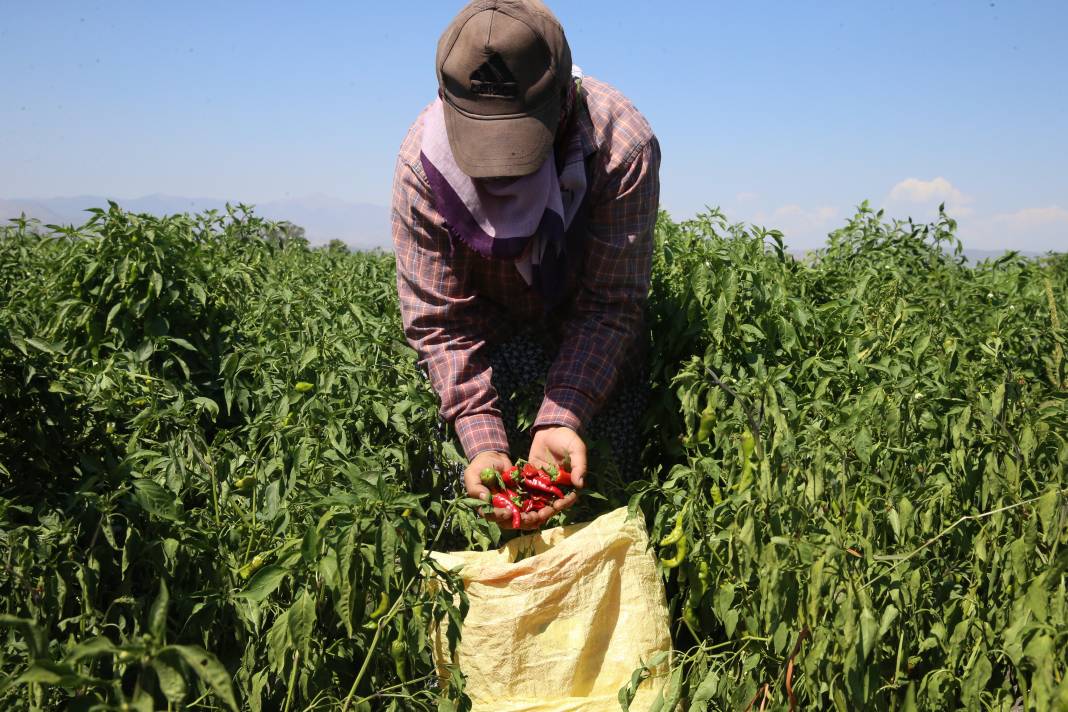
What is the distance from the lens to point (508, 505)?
213 cm

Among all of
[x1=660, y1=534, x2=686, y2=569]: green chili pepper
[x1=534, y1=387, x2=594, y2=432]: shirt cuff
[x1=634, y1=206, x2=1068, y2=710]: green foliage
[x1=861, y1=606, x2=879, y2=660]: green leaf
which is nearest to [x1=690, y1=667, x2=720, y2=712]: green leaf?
[x1=634, y1=206, x2=1068, y2=710]: green foliage

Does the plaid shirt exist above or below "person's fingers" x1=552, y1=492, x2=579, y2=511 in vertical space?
above

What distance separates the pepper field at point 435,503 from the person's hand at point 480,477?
72 millimetres

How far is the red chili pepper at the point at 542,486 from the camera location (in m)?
2.20

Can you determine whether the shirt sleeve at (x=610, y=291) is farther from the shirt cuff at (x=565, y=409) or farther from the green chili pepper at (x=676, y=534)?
the green chili pepper at (x=676, y=534)

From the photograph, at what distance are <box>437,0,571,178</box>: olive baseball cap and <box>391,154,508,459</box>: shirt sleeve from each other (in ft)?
0.85

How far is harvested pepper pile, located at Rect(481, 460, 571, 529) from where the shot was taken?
2143mm

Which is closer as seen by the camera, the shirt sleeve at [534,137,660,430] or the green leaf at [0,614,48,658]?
the green leaf at [0,614,48,658]

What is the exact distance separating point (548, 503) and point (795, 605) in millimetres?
597

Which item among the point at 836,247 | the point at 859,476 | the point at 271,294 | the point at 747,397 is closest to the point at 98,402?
the point at 271,294

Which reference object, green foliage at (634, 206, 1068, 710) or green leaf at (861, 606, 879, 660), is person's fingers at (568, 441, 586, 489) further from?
green leaf at (861, 606, 879, 660)

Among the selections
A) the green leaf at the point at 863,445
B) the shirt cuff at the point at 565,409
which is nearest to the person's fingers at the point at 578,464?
the shirt cuff at the point at 565,409

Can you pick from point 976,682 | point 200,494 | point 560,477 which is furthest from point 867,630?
point 200,494

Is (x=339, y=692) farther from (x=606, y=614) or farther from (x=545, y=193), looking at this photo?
(x=545, y=193)
